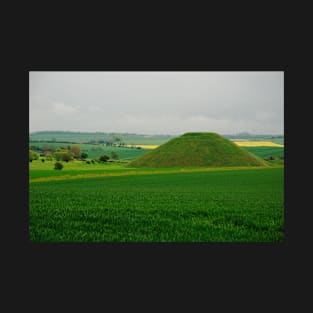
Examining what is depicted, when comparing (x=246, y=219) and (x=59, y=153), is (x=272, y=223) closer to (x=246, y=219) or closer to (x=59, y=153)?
(x=246, y=219)

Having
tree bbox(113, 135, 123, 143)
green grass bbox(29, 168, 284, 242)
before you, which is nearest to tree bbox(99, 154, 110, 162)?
tree bbox(113, 135, 123, 143)

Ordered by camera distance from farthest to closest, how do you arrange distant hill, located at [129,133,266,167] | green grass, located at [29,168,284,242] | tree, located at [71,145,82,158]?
distant hill, located at [129,133,266,167]
tree, located at [71,145,82,158]
green grass, located at [29,168,284,242]

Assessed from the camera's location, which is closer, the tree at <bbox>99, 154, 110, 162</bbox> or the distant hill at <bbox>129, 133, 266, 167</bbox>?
the tree at <bbox>99, 154, 110, 162</bbox>

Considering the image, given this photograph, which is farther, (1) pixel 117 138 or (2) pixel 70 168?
(1) pixel 117 138

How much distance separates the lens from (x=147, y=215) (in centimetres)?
1170

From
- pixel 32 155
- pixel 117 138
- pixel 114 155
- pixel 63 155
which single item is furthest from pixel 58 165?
pixel 114 155

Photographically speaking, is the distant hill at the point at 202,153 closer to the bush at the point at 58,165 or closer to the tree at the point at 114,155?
the tree at the point at 114,155

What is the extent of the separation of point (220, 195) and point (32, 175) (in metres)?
8.91

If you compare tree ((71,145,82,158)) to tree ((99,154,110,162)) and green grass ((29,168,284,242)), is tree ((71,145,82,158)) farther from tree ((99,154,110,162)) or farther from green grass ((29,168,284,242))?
green grass ((29,168,284,242))

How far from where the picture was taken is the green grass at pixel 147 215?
33.0 feet

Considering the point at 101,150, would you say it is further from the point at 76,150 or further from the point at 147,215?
the point at 147,215

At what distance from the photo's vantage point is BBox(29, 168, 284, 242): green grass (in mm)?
10070

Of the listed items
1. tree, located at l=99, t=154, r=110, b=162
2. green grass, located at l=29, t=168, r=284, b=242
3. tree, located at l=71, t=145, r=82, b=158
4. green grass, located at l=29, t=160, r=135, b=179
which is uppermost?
tree, located at l=71, t=145, r=82, b=158

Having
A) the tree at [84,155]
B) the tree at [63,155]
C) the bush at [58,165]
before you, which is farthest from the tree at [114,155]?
the bush at [58,165]
